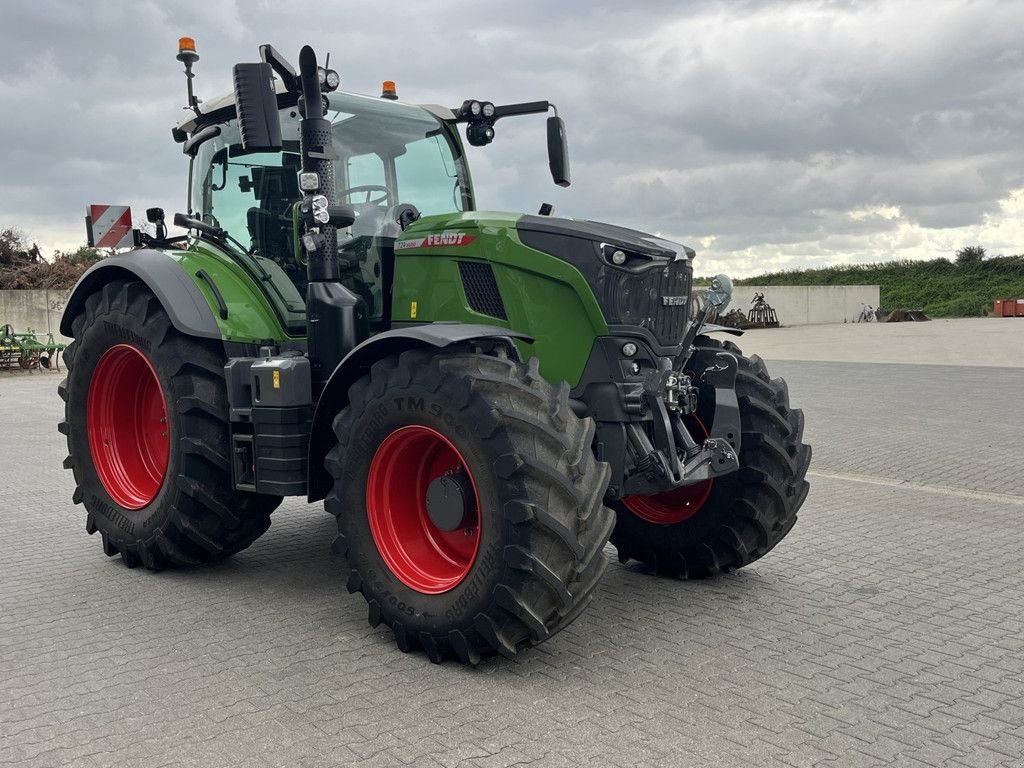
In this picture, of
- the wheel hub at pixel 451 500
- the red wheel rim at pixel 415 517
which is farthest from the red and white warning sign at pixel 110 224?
the wheel hub at pixel 451 500

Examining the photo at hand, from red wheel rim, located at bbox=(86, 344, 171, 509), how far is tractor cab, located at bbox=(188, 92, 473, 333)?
1065 mm

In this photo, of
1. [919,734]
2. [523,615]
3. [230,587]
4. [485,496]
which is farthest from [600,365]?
[230,587]

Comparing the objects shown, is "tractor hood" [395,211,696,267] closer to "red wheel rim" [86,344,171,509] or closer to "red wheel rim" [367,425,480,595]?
"red wheel rim" [367,425,480,595]

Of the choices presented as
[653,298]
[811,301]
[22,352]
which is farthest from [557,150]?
[811,301]

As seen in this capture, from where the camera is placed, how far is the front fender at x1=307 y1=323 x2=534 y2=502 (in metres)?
4.01

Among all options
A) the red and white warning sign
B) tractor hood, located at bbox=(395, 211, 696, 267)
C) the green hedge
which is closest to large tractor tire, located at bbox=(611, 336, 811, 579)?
tractor hood, located at bbox=(395, 211, 696, 267)

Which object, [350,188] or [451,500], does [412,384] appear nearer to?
[451,500]

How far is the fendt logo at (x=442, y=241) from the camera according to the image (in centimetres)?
460

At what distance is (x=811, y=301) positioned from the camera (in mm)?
42406

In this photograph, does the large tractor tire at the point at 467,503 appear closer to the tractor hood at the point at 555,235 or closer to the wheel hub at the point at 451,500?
the wheel hub at the point at 451,500

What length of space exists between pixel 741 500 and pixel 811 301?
39.5m

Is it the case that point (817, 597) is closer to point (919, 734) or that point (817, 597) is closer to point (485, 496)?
point (919, 734)

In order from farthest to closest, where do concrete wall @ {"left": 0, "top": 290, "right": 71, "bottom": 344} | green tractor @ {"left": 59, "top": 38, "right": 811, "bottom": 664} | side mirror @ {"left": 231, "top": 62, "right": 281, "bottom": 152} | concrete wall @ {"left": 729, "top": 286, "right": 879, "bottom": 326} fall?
concrete wall @ {"left": 729, "top": 286, "right": 879, "bottom": 326} → concrete wall @ {"left": 0, "top": 290, "right": 71, "bottom": 344} → side mirror @ {"left": 231, "top": 62, "right": 281, "bottom": 152} → green tractor @ {"left": 59, "top": 38, "right": 811, "bottom": 664}

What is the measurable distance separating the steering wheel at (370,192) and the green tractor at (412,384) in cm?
1
